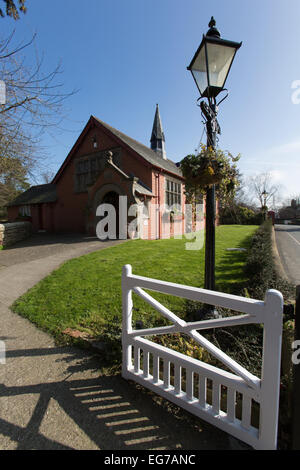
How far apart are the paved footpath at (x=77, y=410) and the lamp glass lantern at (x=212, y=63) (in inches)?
159


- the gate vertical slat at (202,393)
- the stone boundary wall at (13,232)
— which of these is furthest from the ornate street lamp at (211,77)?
the stone boundary wall at (13,232)

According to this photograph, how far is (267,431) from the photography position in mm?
1660

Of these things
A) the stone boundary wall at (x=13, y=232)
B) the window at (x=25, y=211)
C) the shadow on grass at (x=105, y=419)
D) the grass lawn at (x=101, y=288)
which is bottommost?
the shadow on grass at (x=105, y=419)

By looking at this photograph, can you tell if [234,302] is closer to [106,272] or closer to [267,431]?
[267,431]

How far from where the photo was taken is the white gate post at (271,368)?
61.1 inches

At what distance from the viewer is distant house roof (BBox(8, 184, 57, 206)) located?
2108 centimetres

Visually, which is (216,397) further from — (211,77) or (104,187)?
(104,187)

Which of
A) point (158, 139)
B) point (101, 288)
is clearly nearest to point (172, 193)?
point (158, 139)

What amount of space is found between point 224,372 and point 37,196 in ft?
82.1

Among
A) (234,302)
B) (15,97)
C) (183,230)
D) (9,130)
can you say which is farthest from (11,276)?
(183,230)

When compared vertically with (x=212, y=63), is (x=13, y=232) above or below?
below

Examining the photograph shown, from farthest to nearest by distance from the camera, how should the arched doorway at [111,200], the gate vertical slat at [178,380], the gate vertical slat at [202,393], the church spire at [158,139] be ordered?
1. the church spire at [158,139]
2. the arched doorway at [111,200]
3. the gate vertical slat at [178,380]
4. the gate vertical slat at [202,393]

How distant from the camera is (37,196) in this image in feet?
75.4

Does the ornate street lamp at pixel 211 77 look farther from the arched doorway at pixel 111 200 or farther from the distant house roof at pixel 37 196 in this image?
the distant house roof at pixel 37 196
